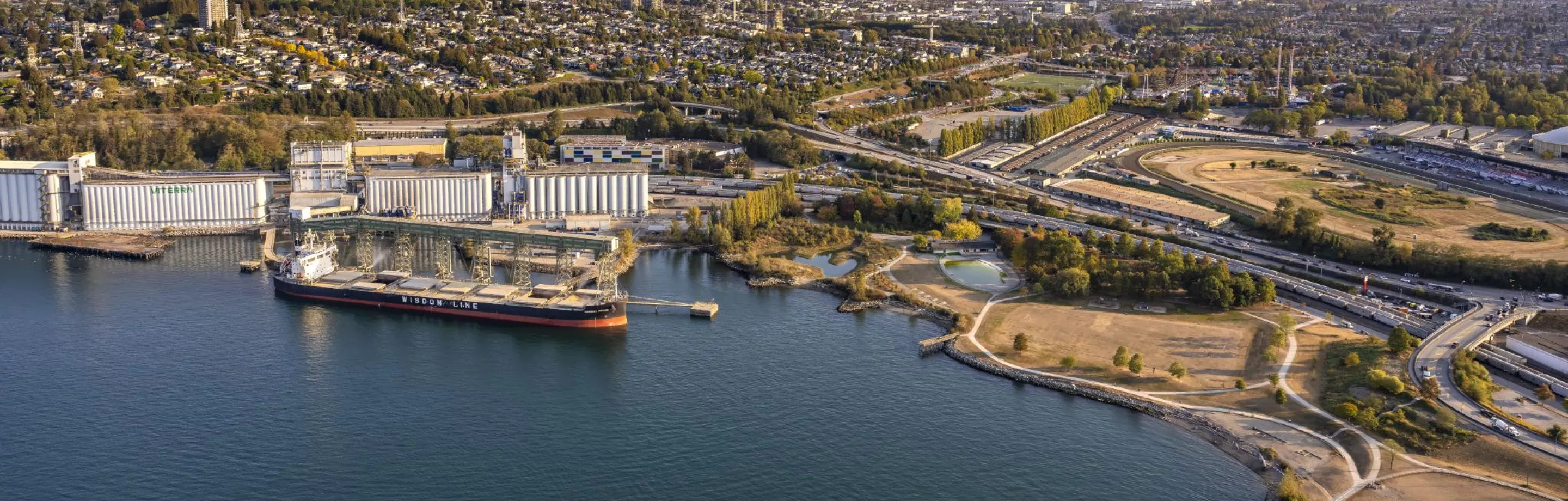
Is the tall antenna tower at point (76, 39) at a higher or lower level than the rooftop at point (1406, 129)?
higher

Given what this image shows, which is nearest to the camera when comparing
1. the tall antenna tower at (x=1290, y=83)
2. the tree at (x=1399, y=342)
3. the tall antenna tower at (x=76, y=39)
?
the tree at (x=1399, y=342)

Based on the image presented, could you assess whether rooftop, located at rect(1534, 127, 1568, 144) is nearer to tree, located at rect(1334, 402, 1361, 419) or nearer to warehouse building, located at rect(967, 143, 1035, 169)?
warehouse building, located at rect(967, 143, 1035, 169)

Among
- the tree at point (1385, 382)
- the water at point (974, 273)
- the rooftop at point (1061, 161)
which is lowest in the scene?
the tree at point (1385, 382)

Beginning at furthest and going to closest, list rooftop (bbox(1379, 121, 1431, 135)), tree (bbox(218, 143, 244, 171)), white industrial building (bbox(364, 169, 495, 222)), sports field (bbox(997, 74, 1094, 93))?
sports field (bbox(997, 74, 1094, 93))
rooftop (bbox(1379, 121, 1431, 135))
tree (bbox(218, 143, 244, 171))
white industrial building (bbox(364, 169, 495, 222))

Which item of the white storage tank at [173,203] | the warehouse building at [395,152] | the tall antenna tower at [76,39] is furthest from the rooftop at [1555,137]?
the tall antenna tower at [76,39]

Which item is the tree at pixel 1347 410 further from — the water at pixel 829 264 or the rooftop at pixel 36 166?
the rooftop at pixel 36 166

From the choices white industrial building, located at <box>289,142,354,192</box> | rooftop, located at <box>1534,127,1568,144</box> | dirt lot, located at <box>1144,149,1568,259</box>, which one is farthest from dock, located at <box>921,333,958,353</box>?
rooftop, located at <box>1534,127,1568,144</box>

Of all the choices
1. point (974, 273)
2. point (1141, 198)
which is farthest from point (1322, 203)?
point (974, 273)

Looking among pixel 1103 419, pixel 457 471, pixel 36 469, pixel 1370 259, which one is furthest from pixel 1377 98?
pixel 36 469
